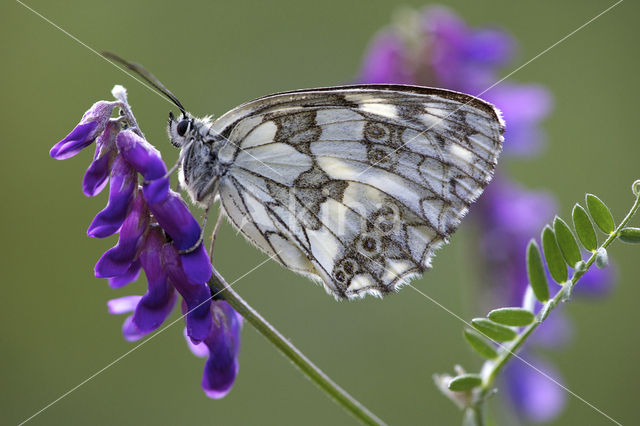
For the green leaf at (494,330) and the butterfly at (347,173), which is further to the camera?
the butterfly at (347,173)

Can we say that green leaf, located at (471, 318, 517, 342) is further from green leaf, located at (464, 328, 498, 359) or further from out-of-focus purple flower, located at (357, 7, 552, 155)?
out-of-focus purple flower, located at (357, 7, 552, 155)

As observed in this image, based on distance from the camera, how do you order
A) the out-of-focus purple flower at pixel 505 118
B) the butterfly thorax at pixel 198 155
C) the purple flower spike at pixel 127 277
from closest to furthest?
the purple flower spike at pixel 127 277 < the butterfly thorax at pixel 198 155 < the out-of-focus purple flower at pixel 505 118

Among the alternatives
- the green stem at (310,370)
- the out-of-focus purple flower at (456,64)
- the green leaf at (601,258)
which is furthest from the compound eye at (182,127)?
the out-of-focus purple flower at (456,64)

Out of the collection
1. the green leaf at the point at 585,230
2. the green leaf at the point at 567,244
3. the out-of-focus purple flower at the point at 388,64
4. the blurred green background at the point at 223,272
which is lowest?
the blurred green background at the point at 223,272

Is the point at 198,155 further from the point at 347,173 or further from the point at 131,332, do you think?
the point at 131,332

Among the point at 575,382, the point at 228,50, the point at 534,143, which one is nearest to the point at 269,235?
the point at 534,143

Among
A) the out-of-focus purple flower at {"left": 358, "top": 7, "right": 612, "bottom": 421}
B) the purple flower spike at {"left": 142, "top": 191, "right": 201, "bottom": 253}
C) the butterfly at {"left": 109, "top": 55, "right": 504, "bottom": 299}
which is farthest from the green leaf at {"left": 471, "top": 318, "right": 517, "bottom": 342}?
the out-of-focus purple flower at {"left": 358, "top": 7, "right": 612, "bottom": 421}

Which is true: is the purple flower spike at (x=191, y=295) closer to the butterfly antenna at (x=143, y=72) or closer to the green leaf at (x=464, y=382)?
the butterfly antenna at (x=143, y=72)

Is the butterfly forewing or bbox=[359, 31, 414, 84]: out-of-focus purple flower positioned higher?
bbox=[359, 31, 414, 84]: out-of-focus purple flower
